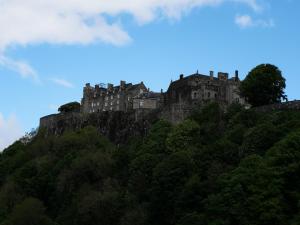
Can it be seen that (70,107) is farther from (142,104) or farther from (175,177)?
(175,177)

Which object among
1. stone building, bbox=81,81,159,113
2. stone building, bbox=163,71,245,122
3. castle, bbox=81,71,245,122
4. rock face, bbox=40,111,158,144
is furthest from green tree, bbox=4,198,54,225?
stone building, bbox=81,81,159,113

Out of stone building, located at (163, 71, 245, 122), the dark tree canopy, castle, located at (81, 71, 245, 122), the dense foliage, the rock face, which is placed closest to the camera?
the dense foliage

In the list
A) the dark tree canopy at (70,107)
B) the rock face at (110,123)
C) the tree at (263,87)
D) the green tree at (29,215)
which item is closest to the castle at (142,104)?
the rock face at (110,123)

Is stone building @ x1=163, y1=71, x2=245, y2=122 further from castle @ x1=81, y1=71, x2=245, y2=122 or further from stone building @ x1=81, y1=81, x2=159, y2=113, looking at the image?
stone building @ x1=81, y1=81, x2=159, y2=113

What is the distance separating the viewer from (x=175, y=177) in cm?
5188

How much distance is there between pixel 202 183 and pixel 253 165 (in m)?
4.37

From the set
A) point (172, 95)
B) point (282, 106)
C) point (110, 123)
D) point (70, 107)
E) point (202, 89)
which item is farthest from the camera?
point (70, 107)

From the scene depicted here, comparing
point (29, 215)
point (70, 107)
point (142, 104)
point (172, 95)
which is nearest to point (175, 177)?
point (29, 215)

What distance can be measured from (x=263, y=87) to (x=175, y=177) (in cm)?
1758

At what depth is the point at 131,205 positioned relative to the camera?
173 ft

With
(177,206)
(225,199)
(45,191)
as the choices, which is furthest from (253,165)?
(45,191)

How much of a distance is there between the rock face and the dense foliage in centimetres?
250

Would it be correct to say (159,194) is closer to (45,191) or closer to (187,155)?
(187,155)

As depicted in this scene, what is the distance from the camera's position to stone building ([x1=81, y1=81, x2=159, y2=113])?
8641cm
